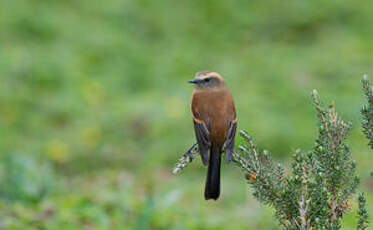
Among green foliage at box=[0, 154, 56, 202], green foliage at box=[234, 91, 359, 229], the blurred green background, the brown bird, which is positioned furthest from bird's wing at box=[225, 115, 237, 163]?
green foliage at box=[0, 154, 56, 202]

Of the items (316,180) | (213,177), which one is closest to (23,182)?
(213,177)

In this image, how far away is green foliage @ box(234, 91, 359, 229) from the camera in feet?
8.64

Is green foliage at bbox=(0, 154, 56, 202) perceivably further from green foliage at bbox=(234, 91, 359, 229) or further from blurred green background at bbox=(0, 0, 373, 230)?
green foliage at bbox=(234, 91, 359, 229)

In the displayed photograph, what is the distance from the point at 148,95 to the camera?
29.7ft

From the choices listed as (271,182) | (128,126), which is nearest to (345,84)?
(128,126)

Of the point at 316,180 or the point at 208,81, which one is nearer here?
the point at 316,180

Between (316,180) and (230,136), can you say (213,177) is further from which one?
(316,180)

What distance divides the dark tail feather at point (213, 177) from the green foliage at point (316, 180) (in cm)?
76

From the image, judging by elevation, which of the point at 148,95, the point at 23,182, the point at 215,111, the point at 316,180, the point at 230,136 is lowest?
the point at 316,180

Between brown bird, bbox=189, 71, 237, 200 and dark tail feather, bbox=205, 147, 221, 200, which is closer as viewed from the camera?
dark tail feather, bbox=205, 147, 221, 200

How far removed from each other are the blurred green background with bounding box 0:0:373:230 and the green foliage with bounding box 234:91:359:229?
1993mm

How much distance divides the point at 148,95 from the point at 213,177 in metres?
5.54

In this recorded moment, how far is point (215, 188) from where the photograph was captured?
354cm

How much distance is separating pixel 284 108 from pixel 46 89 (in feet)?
11.3
